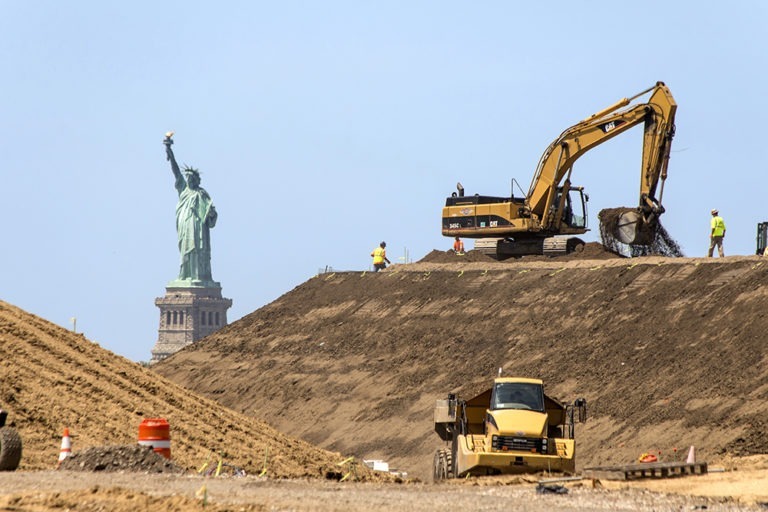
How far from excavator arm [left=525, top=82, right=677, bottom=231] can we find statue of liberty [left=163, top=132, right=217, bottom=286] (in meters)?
80.8

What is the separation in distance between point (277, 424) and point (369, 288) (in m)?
11.6

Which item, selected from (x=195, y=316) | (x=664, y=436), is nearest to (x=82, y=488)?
(x=664, y=436)

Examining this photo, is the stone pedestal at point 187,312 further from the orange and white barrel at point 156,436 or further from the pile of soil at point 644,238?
the orange and white barrel at point 156,436

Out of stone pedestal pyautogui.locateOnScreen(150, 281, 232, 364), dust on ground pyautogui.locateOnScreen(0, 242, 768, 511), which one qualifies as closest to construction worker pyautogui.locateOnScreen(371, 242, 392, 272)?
dust on ground pyautogui.locateOnScreen(0, 242, 768, 511)

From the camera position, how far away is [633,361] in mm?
33750

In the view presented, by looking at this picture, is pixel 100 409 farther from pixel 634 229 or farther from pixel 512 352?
pixel 634 229

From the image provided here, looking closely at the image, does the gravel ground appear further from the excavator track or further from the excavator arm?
the excavator arm

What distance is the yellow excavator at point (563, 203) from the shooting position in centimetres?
4262

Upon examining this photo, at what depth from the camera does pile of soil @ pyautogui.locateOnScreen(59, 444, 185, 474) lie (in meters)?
17.5

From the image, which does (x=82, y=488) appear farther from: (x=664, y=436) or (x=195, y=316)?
(x=195, y=316)

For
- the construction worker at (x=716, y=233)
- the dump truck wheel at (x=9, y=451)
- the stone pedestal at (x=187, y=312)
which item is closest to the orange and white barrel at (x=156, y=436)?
the dump truck wheel at (x=9, y=451)

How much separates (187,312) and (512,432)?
10340 centimetres

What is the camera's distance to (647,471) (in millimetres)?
20969

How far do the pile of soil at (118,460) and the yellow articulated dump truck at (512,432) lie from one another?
5.58m
